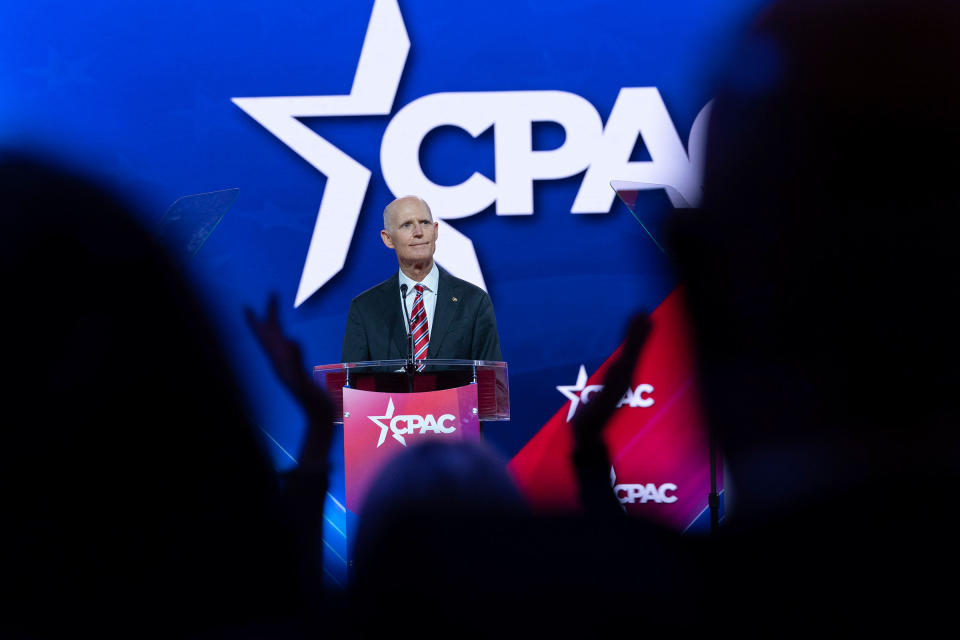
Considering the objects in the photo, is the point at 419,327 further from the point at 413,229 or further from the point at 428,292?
the point at 413,229

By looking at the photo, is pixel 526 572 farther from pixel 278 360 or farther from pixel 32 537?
pixel 278 360

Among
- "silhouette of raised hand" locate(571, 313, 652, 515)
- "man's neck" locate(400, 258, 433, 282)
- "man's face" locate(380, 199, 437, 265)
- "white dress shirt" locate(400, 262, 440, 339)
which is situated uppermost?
"man's face" locate(380, 199, 437, 265)

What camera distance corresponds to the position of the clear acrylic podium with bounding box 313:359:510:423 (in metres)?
2.53

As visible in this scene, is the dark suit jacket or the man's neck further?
the man's neck

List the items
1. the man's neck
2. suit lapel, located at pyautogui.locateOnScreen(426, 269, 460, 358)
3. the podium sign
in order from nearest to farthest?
the podium sign < suit lapel, located at pyautogui.locateOnScreen(426, 269, 460, 358) < the man's neck

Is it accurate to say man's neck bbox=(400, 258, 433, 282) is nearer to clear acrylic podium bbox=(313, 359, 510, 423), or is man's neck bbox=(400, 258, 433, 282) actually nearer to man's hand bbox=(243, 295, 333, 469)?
clear acrylic podium bbox=(313, 359, 510, 423)

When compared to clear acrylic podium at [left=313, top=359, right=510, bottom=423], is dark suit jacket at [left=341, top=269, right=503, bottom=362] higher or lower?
higher

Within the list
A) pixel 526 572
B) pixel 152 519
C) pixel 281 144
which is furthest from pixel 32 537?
pixel 281 144

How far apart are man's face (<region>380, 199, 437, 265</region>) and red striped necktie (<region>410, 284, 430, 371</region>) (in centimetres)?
15

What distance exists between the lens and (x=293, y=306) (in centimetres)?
397

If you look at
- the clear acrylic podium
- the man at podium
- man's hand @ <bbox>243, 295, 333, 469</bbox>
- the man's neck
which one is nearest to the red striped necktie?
the man at podium

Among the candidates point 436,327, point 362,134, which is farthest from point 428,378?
point 362,134

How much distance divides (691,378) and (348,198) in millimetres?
1911

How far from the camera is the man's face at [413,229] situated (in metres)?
3.24
